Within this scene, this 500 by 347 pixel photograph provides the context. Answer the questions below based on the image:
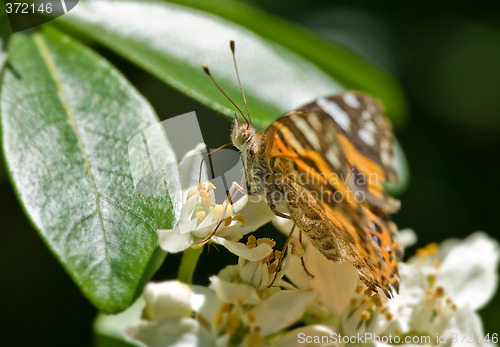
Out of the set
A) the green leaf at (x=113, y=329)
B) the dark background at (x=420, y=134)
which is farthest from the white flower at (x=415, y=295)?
the dark background at (x=420, y=134)

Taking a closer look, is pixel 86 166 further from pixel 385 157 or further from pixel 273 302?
pixel 385 157

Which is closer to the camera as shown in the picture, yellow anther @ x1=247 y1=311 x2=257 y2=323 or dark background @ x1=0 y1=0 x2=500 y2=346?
yellow anther @ x1=247 y1=311 x2=257 y2=323

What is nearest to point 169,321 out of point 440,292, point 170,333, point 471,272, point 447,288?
point 170,333

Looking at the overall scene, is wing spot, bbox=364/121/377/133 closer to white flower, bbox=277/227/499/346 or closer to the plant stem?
white flower, bbox=277/227/499/346

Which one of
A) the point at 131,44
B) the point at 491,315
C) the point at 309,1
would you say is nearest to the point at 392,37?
the point at 309,1

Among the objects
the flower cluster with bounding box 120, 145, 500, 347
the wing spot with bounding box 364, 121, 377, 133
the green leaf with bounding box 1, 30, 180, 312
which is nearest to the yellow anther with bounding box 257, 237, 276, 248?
the flower cluster with bounding box 120, 145, 500, 347

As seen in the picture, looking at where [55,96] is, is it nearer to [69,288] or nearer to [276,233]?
[276,233]
